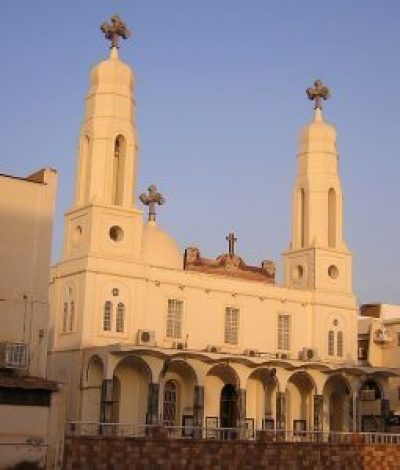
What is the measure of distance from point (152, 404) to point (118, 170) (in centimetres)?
1201

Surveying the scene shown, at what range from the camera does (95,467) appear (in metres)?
31.7

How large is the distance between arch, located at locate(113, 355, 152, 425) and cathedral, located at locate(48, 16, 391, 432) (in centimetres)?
5

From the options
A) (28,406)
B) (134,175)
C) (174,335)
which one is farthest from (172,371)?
(28,406)

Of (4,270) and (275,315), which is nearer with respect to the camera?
(4,270)

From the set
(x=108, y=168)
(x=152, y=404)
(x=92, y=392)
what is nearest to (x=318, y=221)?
(x=108, y=168)

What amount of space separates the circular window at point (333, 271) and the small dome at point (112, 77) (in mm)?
14477

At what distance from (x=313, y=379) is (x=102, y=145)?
15.4m

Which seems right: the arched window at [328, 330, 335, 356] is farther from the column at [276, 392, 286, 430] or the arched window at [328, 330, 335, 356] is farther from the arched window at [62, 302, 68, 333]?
the arched window at [62, 302, 68, 333]

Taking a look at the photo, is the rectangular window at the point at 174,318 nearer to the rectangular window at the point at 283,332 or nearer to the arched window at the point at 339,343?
the rectangular window at the point at 283,332

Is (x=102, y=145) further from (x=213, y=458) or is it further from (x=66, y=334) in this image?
(x=213, y=458)

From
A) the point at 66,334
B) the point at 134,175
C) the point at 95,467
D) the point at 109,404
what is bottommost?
the point at 95,467

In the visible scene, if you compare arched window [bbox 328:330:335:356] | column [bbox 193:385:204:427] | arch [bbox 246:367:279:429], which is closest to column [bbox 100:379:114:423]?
column [bbox 193:385:204:427]

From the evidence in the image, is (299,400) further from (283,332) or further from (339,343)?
(339,343)

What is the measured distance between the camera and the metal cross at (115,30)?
1854 inches
